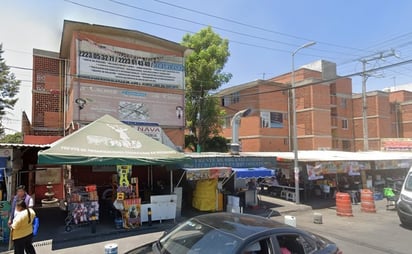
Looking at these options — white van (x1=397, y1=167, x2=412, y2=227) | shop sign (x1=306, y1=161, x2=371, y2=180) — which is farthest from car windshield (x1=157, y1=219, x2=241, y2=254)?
shop sign (x1=306, y1=161, x2=371, y2=180)

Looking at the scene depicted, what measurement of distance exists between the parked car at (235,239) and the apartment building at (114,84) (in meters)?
11.5

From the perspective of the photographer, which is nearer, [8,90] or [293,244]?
[293,244]

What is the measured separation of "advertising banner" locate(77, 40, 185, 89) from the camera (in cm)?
1512

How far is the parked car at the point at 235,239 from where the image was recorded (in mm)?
3982

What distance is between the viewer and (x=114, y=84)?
15.7m

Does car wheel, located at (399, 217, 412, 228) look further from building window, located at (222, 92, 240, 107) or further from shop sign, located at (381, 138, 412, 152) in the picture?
building window, located at (222, 92, 240, 107)

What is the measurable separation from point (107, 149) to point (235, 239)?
25.0 ft

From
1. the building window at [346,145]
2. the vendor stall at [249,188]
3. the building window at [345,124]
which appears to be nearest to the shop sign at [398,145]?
the building window at [346,145]

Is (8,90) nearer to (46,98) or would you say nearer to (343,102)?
(46,98)

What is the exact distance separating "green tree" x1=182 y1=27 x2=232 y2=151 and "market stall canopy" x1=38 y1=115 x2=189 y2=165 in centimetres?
1271

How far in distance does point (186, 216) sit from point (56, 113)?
40.2ft

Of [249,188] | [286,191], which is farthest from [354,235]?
[286,191]

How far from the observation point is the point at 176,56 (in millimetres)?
17812

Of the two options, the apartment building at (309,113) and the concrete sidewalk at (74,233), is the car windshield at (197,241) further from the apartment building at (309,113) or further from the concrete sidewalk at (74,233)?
the apartment building at (309,113)
